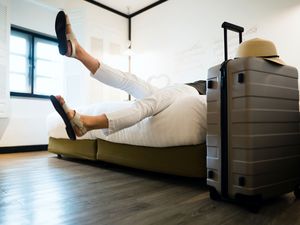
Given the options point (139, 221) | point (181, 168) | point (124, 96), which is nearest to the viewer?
point (139, 221)

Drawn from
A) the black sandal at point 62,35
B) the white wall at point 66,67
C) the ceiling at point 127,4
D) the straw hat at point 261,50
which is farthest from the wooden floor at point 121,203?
the ceiling at point 127,4

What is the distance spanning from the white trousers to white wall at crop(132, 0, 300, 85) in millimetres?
1703

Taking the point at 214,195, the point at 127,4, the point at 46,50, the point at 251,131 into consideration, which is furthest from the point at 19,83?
the point at 251,131

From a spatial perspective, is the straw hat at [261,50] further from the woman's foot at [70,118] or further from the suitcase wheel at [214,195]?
the woman's foot at [70,118]

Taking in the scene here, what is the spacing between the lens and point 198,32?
346 cm

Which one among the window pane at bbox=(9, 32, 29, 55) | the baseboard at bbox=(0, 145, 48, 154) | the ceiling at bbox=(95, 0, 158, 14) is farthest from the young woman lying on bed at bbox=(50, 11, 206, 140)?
the ceiling at bbox=(95, 0, 158, 14)

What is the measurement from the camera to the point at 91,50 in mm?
3865

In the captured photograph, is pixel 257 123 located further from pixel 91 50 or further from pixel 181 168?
pixel 91 50

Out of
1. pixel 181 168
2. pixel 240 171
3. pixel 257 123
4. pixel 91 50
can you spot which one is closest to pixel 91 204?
pixel 181 168

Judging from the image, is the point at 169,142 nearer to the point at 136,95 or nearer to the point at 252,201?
the point at 136,95

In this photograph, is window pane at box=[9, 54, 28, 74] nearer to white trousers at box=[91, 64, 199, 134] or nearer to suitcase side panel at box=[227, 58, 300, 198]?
white trousers at box=[91, 64, 199, 134]

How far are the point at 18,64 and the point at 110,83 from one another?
8.97 ft

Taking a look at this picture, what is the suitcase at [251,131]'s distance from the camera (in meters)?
0.99

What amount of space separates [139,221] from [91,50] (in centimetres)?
339
